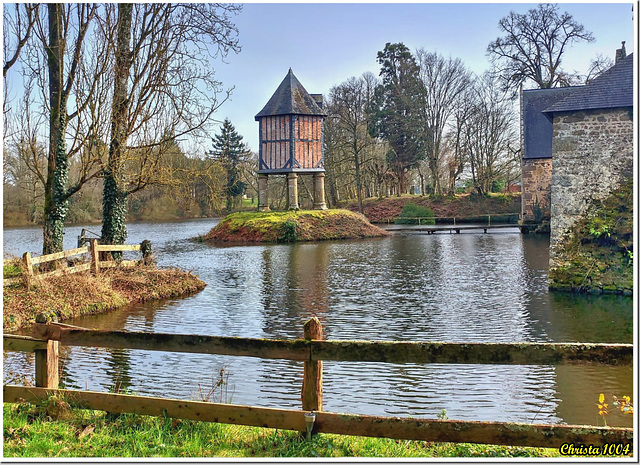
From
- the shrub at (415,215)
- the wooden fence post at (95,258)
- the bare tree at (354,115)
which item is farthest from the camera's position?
the shrub at (415,215)

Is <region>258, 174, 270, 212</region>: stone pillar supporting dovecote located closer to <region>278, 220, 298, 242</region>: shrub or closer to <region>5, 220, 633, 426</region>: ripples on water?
<region>278, 220, 298, 242</region>: shrub

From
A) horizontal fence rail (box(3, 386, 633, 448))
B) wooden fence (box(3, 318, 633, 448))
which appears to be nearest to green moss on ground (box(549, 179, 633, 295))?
wooden fence (box(3, 318, 633, 448))

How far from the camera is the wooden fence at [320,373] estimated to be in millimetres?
4109

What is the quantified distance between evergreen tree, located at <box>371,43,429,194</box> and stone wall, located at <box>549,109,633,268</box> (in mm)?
36846

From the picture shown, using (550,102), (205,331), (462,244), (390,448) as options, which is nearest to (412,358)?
(390,448)

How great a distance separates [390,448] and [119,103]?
12289mm

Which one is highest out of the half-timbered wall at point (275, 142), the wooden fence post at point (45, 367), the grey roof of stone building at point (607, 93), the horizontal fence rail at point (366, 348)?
the half-timbered wall at point (275, 142)

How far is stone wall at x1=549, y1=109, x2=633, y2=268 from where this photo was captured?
14516mm

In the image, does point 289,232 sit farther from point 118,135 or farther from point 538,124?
point 118,135

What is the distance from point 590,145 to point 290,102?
24.6 meters

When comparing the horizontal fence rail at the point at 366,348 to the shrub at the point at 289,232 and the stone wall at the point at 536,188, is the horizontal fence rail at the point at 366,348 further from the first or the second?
the stone wall at the point at 536,188

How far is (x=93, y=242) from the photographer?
14.3 m

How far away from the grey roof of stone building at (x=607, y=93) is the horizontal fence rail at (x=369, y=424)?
12520mm

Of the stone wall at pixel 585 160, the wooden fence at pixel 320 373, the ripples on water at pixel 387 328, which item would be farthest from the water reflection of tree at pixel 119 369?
the stone wall at pixel 585 160
